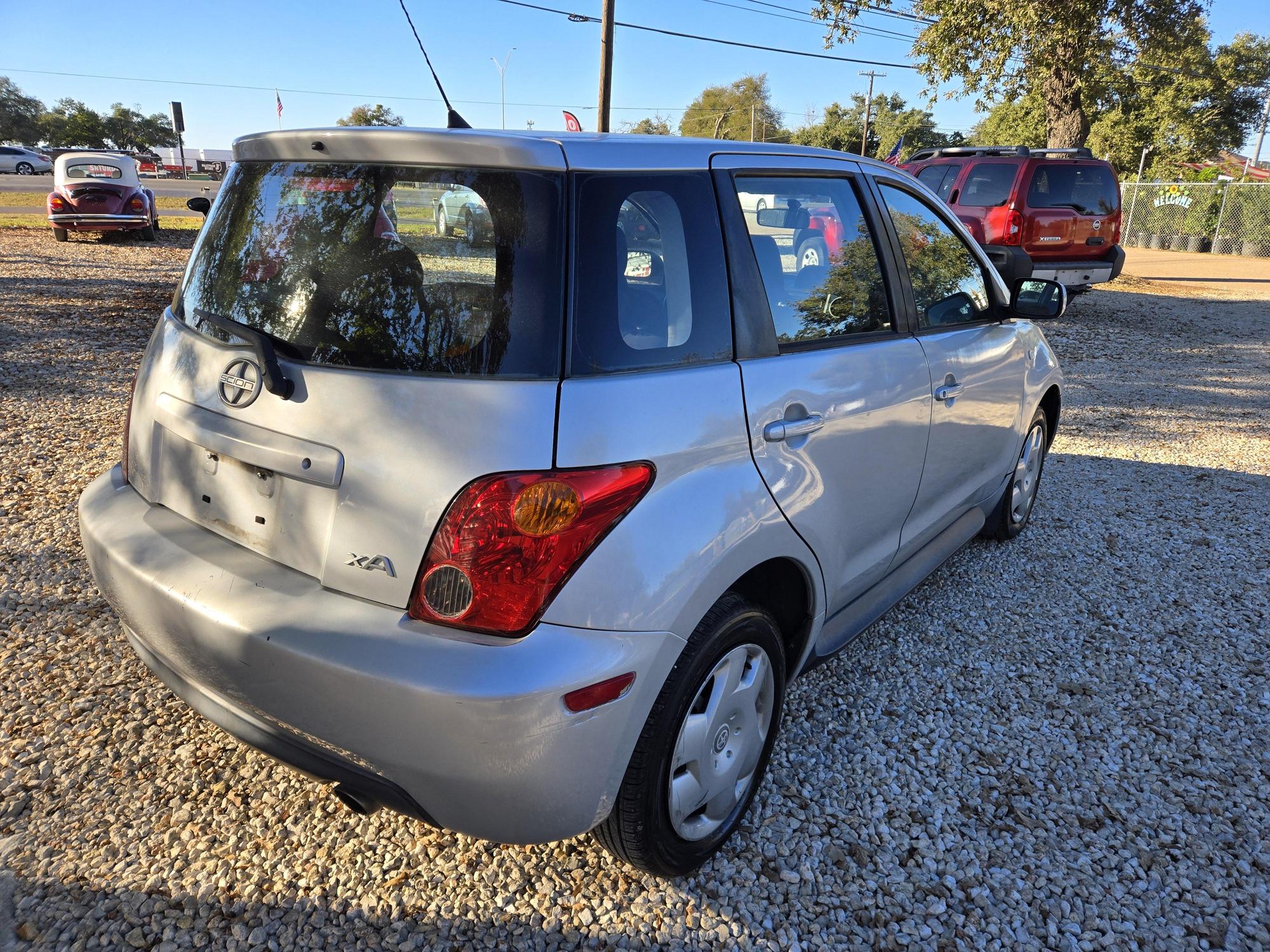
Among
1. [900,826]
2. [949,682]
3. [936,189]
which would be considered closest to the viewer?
[900,826]

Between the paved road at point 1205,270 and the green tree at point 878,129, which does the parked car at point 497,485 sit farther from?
the green tree at point 878,129

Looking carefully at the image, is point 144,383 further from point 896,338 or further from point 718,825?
point 896,338

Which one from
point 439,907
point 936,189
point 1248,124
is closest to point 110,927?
point 439,907

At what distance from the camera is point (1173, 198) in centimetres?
2814

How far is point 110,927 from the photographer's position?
2043mm

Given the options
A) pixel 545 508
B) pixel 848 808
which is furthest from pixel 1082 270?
pixel 545 508

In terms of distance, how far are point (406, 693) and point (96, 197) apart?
1863 centimetres

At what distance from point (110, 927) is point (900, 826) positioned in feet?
6.72

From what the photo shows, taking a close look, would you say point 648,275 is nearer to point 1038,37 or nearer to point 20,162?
point 1038,37

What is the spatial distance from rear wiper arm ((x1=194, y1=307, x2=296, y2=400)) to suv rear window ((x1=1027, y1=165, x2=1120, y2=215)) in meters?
12.1

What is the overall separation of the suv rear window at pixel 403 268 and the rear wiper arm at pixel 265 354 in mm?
32

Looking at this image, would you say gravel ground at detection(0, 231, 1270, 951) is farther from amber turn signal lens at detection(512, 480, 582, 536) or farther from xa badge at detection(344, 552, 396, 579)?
amber turn signal lens at detection(512, 480, 582, 536)

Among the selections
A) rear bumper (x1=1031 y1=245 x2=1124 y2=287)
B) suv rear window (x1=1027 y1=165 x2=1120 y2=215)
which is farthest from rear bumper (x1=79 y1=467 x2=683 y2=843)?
suv rear window (x1=1027 y1=165 x2=1120 y2=215)

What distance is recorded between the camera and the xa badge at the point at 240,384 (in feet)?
6.48
